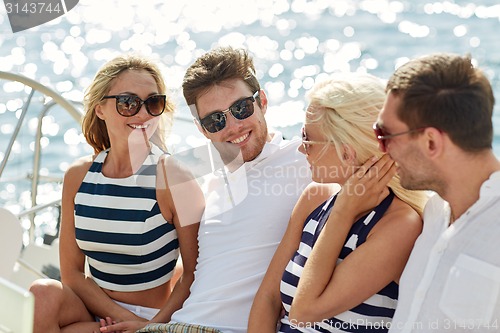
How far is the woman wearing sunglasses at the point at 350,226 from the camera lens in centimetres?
197

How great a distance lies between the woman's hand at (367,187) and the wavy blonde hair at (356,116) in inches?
1.4

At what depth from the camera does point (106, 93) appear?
2.64 m

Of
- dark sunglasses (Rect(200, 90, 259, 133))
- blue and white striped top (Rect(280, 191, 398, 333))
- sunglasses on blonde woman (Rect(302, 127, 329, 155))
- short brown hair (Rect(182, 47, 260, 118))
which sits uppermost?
short brown hair (Rect(182, 47, 260, 118))

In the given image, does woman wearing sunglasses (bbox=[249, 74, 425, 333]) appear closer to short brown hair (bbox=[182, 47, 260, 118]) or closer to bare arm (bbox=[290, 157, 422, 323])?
bare arm (bbox=[290, 157, 422, 323])

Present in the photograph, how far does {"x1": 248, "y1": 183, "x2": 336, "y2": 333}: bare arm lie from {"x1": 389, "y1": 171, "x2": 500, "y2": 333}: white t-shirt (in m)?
0.40

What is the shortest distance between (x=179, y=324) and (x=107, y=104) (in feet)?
2.60

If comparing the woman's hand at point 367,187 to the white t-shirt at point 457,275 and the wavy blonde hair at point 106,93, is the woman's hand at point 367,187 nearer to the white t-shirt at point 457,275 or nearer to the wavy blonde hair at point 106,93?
the white t-shirt at point 457,275

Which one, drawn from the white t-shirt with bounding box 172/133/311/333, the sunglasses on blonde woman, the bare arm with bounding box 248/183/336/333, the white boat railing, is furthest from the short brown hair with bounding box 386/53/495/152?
the white boat railing

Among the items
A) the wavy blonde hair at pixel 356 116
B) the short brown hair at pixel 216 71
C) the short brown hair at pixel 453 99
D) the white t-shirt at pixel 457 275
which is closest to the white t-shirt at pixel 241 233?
the short brown hair at pixel 216 71

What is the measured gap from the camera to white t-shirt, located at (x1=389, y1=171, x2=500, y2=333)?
173 centimetres

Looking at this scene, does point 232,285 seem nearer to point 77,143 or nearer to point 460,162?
point 460,162

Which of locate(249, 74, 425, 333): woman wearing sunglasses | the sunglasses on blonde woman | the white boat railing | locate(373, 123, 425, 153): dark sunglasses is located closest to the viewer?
locate(373, 123, 425, 153): dark sunglasses

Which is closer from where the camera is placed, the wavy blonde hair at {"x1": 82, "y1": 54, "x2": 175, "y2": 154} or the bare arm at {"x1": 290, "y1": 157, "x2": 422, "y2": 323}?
the bare arm at {"x1": 290, "y1": 157, "x2": 422, "y2": 323}

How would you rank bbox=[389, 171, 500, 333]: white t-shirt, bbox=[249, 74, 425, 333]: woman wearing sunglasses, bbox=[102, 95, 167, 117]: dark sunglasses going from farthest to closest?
bbox=[102, 95, 167, 117]: dark sunglasses < bbox=[249, 74, 425, 333]: woman wearing sunglasses < bbox=[389, 171, 500, 333]: white t-shirt
